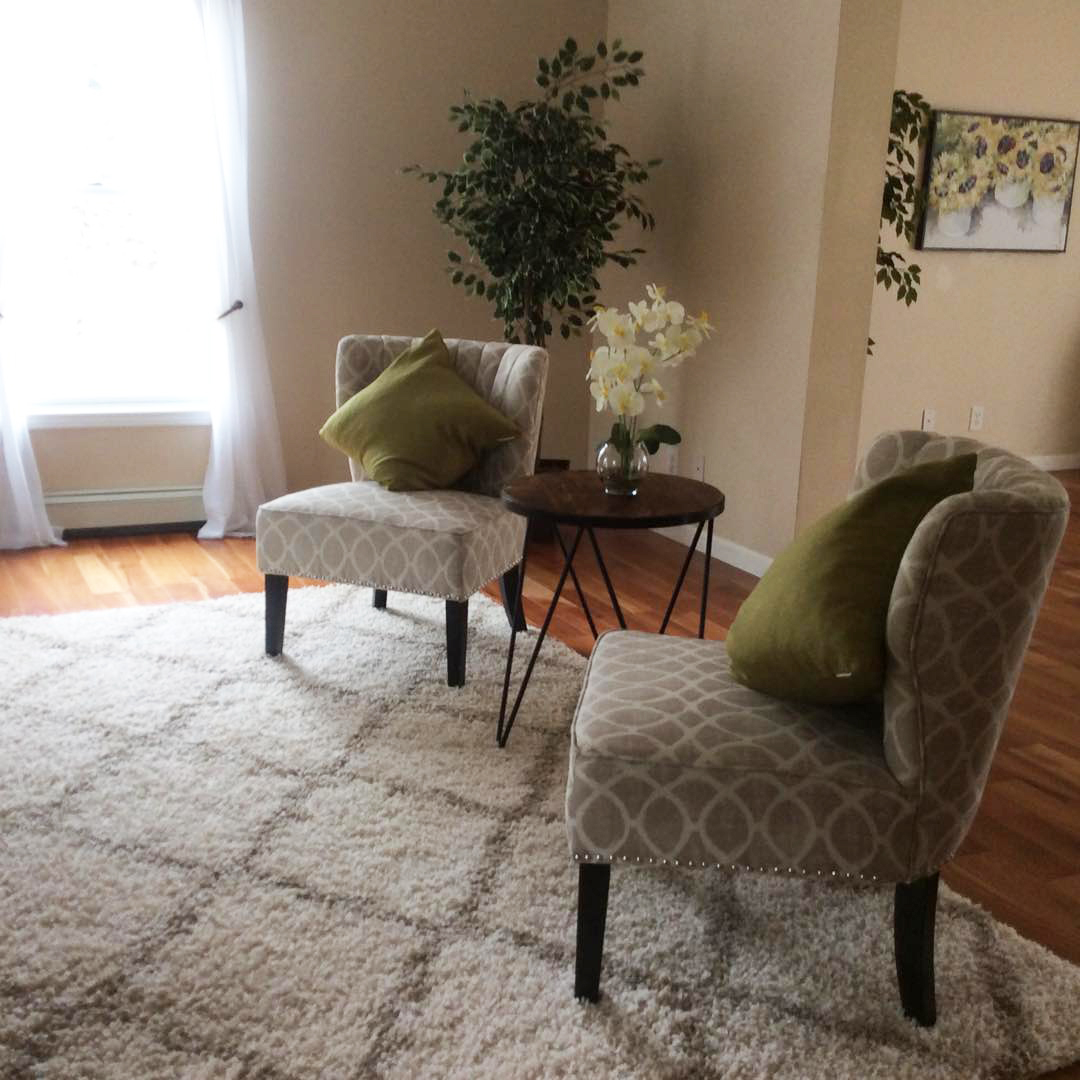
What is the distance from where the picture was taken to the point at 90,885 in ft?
6.69

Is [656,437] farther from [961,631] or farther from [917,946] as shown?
[917,946]

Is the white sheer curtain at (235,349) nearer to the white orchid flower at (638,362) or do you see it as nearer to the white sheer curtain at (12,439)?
the white sheer curtain at (12,439)

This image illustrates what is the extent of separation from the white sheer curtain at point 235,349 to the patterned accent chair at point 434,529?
1251 millimetres

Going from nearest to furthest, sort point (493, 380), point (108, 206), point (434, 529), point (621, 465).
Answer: point (621, 465) → point (434, 529) → point (493, 380) → point (108, 206)

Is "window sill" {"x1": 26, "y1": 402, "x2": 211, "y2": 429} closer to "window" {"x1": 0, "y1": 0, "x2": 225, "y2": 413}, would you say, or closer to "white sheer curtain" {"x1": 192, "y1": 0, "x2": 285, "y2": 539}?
"window" {"x1": 0, "y1": 0, "x2": 225, "y2": 413}

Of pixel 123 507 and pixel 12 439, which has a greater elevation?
pixel 12 439

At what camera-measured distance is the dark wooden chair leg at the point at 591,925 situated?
1.73m

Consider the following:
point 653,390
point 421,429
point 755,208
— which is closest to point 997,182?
point 755,208

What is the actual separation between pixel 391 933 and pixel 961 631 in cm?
106

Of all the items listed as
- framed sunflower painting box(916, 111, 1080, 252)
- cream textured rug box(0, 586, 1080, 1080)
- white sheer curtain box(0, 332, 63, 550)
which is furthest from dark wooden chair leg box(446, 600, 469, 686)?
framed sunflower painting box(916, 111, 1080, 252)

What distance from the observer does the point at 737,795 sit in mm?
1650

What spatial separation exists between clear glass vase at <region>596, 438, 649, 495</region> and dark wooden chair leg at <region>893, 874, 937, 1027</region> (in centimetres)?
114

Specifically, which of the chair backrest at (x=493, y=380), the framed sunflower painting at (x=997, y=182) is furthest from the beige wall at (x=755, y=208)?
the framed sunflower painting at (x=997, y=182)

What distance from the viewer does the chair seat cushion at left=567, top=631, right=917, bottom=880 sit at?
1637 mm
